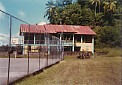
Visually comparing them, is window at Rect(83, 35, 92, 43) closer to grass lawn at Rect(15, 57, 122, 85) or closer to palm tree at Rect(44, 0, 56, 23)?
palm tree at Rect(44, 0, 56, 23)

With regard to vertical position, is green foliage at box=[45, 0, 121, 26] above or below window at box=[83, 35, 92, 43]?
above

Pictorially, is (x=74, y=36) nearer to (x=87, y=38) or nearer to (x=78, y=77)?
(x=87, y=38)

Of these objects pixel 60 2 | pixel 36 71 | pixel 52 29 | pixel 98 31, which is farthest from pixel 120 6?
pixel 60 2

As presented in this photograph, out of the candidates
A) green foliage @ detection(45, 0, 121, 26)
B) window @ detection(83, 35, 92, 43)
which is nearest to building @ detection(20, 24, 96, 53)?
window @ detection(83, 35, 92, 43)

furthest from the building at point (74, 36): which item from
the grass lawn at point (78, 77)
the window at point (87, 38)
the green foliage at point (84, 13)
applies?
the grass lawn at point (78, 77)

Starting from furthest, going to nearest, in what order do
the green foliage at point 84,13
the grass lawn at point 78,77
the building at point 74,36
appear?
the green foliage at point 84,13, the building at point 74,36, the grass lawn at point 78,77

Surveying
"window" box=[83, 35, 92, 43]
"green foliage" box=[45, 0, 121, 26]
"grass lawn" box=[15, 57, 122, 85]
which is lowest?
"grass lawn" box=[15, 57, 122, 85]

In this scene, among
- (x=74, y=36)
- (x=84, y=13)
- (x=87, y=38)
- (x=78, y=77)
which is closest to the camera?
(x=78, y=77)

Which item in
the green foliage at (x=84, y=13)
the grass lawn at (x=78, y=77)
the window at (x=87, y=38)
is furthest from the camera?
the green foliage at (x=84, y=13)

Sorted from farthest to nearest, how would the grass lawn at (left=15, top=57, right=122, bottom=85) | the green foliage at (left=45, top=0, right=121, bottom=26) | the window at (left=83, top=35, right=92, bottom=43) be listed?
the green foliage at (left=45, top=0, right=121, bottom=26)
the window at (left=83, top=35, right=92, bottom=43)
the grass lawn at (left=15, top=57, right=122, bottom=85)

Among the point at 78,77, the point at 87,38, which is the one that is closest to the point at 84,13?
the point at 87,38

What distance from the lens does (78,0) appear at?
2963 inches

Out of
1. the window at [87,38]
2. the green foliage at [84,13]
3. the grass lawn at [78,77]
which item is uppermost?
the green foliage at [84,13]

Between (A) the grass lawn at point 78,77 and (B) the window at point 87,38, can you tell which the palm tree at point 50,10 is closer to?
(B) the window at point 87,38
